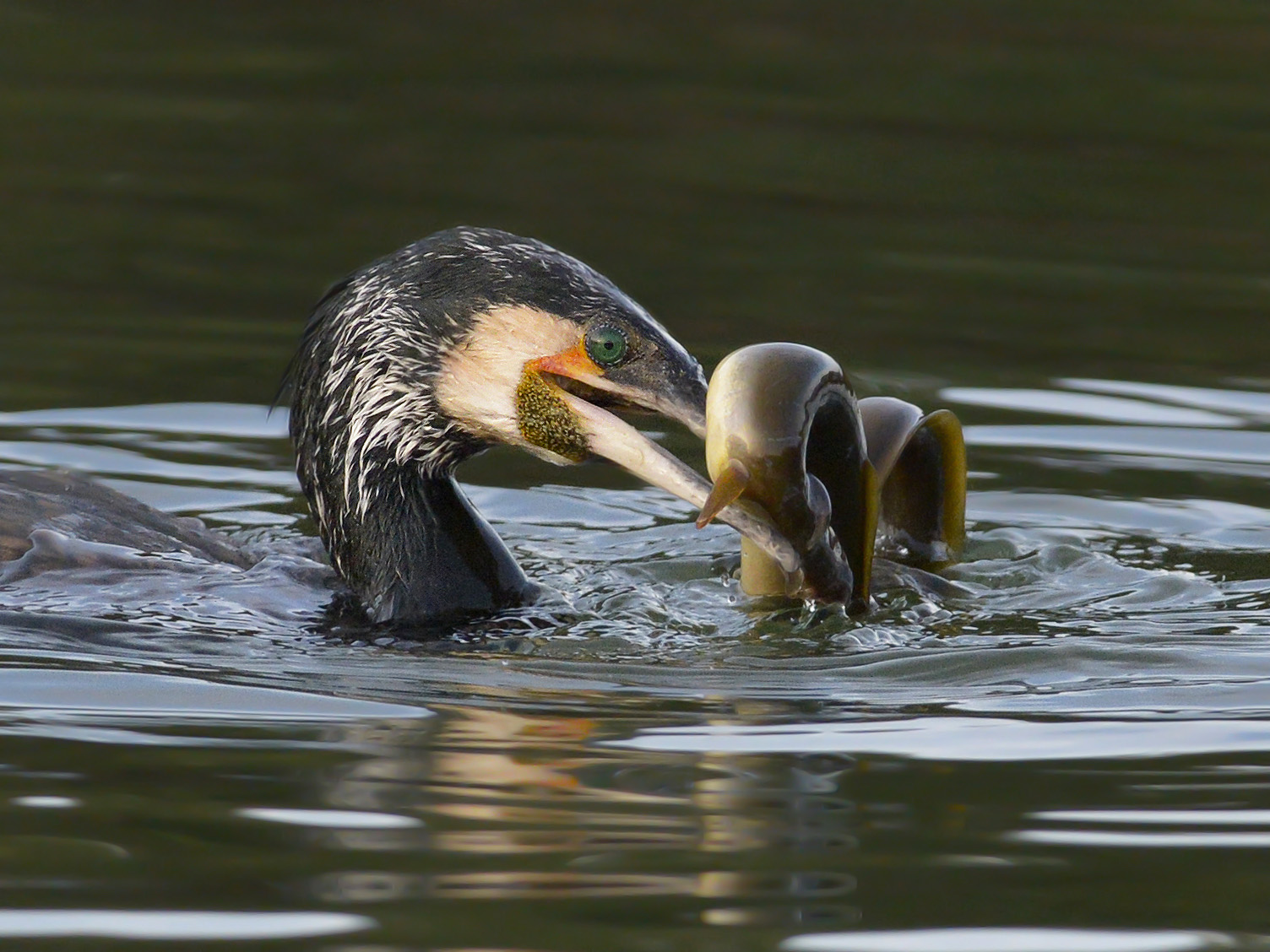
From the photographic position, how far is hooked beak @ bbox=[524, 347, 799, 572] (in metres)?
5.59

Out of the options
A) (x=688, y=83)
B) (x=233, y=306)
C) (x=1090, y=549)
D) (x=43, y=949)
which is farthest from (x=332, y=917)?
(x=688, y=83)

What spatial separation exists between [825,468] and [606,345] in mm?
655

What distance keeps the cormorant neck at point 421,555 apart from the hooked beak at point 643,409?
58cm

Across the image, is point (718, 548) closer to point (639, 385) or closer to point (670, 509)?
point (670, 509)

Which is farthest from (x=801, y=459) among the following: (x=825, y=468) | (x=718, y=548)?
(x=718, y=548)

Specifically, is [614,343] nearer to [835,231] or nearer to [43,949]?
[43,949]

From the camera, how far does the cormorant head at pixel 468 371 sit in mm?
5789

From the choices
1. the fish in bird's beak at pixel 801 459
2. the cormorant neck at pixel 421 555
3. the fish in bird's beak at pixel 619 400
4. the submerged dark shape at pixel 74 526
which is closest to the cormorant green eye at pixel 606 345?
the fish in bird's beak at pixel 619 400

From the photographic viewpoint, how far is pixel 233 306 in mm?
10234

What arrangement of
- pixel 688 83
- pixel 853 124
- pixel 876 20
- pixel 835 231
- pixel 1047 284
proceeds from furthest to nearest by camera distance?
1. pixel 876 20
2. pixel 688 83
3. pixel 853 124
4. pixel 835 231
5. pixel 1047 284

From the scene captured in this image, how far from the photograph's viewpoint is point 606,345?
228 inches

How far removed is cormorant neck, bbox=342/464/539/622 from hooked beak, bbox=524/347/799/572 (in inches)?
22.8

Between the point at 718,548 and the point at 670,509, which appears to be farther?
the point at 670,509

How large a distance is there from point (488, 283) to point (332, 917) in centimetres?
259
